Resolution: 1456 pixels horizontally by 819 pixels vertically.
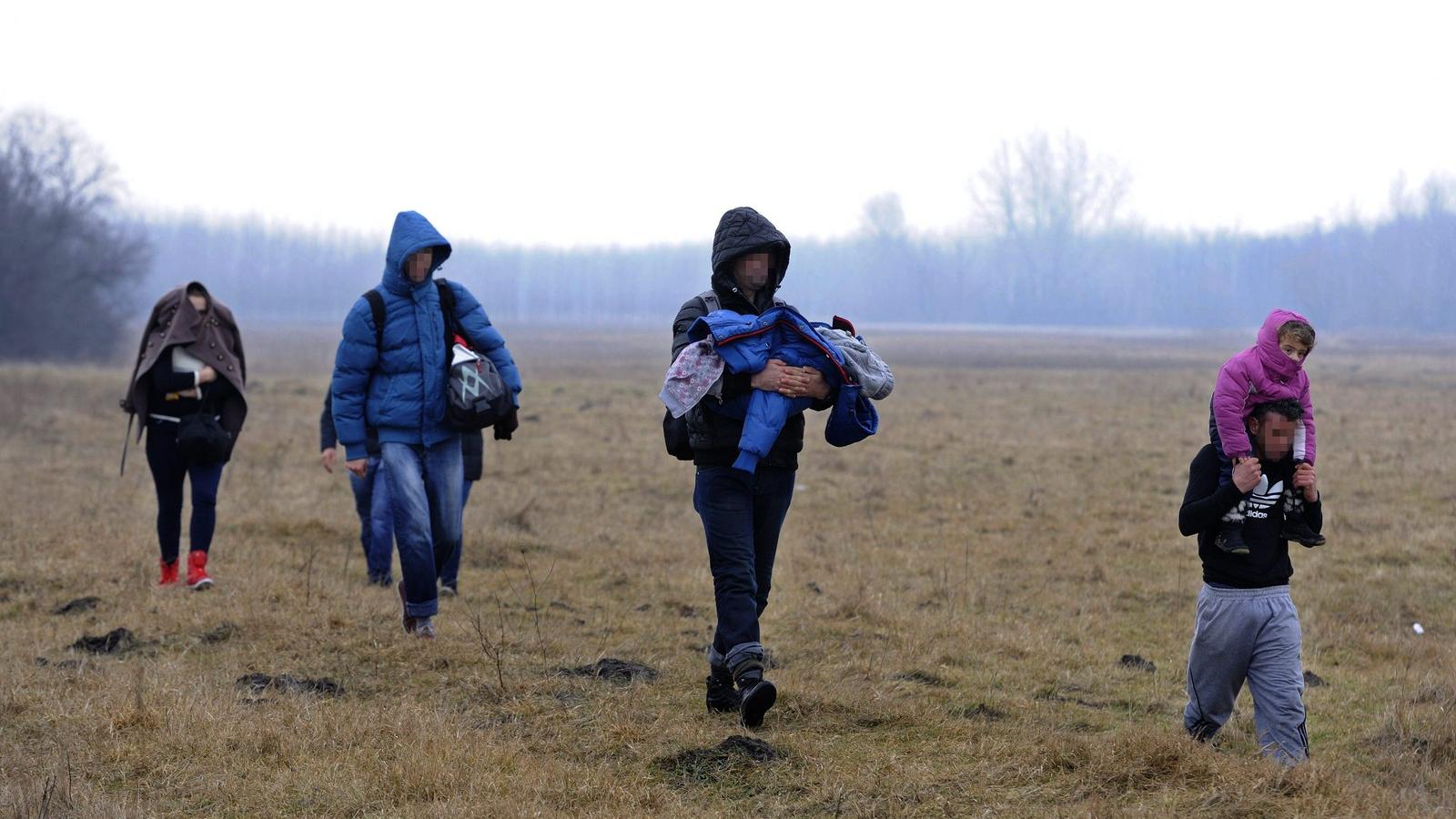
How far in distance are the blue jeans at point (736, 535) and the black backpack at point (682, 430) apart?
11cm

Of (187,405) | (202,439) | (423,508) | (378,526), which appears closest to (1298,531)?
(423,508)

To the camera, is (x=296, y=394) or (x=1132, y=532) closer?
(x=1132, y=532)

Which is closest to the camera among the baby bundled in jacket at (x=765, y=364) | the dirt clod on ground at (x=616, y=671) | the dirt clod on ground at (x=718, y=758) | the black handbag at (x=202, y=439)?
the dirt clod on ground at (x=718, y=758)

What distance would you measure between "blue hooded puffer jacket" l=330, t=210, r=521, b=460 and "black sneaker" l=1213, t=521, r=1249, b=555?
3325 millimetres

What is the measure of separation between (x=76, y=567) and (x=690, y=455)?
5292 millimetres

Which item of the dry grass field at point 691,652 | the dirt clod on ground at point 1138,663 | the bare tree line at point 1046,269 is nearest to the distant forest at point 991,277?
the bare tree line at point 1046,269

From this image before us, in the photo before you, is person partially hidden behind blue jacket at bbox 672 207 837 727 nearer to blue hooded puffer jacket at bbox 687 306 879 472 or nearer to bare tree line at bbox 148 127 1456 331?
blue hooded puffer jacket at bbox 687 306 879 472

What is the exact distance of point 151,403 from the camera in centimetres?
741

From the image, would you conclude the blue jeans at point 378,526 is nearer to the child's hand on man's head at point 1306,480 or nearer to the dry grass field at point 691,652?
the dry grass field at point 691,652

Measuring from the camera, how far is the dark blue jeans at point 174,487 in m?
7.38

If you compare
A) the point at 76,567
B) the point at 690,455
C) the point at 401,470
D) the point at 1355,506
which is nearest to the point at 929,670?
the point at 690,455

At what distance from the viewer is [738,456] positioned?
4.72m

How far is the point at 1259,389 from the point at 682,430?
216cm

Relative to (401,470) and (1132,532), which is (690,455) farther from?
(1132,532)
